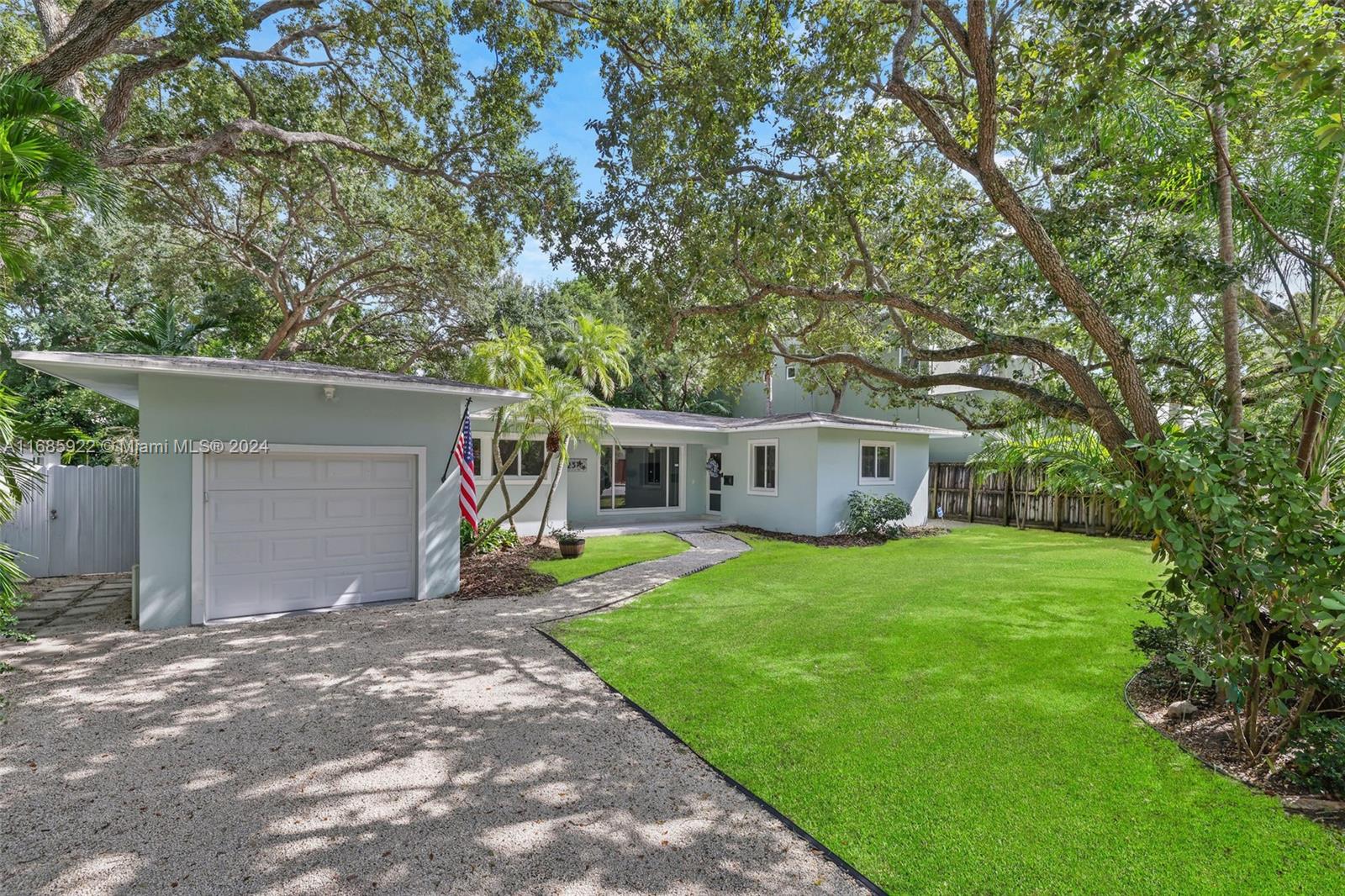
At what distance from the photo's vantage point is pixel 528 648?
609 cm

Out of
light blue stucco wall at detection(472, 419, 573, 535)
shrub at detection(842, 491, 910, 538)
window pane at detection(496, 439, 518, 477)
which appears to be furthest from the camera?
shrub at detection(842, 491, 910, 538)

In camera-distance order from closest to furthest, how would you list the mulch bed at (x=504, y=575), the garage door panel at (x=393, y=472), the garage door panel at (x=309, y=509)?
the garage door panel at (x=309, y=509) < the garage door panel at (x=393, y=472) < the mulch bed at (x=504, y=575)

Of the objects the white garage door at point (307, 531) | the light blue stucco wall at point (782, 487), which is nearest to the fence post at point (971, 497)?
the light blue stucco wall at point (782, 487)

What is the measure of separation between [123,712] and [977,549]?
1306 centimetres

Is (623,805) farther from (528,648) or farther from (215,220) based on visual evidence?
(215,220)

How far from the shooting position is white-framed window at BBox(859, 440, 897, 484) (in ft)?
48.9

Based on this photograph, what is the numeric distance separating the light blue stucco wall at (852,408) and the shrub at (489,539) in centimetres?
1026

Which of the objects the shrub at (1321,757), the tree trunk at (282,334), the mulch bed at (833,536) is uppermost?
the tree trunk at (282,334)

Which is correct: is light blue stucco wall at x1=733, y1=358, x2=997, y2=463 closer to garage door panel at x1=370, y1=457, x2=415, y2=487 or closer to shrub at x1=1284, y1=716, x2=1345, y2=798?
garage door panel at x1=370, y1=457, x2=415, y2=487

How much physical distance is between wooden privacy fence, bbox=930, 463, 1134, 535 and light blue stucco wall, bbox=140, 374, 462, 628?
14.2 m

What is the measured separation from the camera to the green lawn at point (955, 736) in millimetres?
2863

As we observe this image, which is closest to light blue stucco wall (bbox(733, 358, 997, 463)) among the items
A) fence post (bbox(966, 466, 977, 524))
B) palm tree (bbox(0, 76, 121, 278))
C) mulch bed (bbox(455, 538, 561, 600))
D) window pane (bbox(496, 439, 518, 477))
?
fence post (bbox(966, 466, 977, 524))

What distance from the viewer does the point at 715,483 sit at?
17266mm

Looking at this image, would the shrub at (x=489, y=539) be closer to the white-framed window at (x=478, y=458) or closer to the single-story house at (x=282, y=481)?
the white-framed window at (x=478, y=458)
